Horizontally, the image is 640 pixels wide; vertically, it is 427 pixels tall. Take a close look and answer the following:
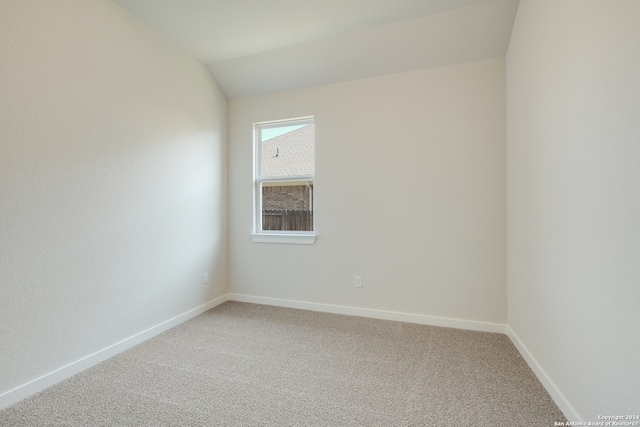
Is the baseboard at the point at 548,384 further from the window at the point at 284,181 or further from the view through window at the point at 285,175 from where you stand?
the view through window at the point at 285,175

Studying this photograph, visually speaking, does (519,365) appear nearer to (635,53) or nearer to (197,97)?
(635,53)

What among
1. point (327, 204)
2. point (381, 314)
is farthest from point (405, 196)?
point (381, 314)

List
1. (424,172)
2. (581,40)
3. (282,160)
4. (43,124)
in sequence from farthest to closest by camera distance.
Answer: (282,160) → (424,172) → (43,124) → (581,40)

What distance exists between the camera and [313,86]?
3.13m

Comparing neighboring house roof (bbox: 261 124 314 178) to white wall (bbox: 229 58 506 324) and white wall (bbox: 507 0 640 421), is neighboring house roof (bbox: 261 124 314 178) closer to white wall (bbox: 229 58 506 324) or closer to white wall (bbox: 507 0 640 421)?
white wall (bbox: 229 58 506 324)

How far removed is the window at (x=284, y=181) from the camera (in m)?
3.25

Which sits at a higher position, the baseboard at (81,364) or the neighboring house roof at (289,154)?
the neighboring house roof at (289,154)

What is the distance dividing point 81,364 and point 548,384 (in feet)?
9.83

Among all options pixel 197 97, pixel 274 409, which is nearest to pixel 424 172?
pixel 274 409

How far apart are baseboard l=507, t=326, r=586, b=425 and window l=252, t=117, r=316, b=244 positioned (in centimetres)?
201

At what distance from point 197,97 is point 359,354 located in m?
2.93

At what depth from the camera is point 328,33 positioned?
260 centimetres

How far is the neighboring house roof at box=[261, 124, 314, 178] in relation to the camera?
325 centimetres

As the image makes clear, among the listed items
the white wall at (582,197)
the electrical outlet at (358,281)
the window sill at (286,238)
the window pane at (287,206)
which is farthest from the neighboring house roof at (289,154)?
the white wall at (582,197)
